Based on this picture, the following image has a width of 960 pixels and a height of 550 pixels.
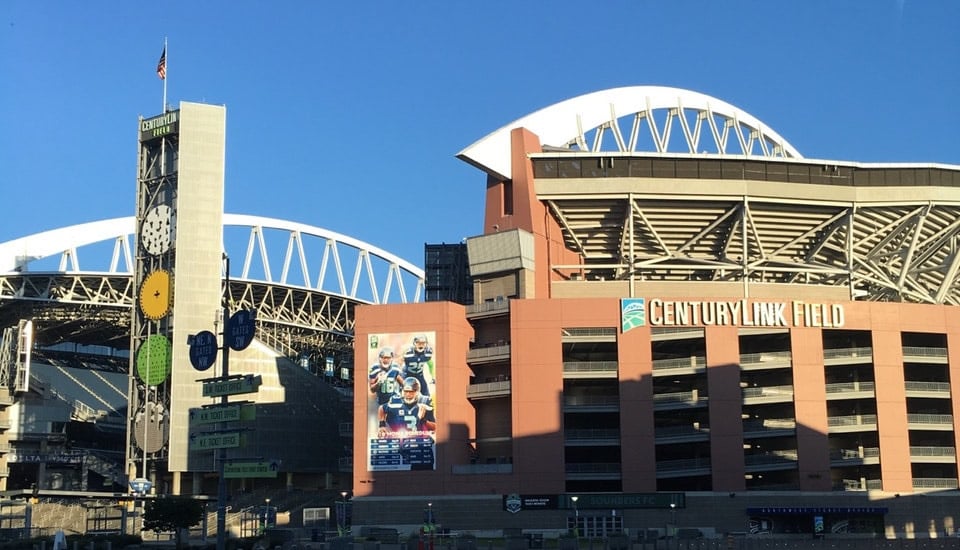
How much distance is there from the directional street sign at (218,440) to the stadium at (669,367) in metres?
39.1

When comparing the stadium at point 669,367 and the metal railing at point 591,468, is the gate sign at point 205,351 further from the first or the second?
the metal railing at point 591,468

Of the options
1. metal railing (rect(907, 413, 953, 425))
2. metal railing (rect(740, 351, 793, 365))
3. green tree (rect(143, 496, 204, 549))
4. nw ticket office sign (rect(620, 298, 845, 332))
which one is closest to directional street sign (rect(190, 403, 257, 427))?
green tree (rect(143, 496, 204, 549))

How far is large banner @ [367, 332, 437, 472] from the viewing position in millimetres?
92375

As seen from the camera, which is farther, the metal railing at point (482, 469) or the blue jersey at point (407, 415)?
the blue jersey at point (407, 415)

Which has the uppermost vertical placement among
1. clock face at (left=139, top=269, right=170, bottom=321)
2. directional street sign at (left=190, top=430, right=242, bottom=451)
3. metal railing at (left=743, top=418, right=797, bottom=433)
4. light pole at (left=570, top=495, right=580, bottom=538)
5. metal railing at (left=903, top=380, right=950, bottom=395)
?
clock face at (left=139, top=269, right=170, bottom=321)

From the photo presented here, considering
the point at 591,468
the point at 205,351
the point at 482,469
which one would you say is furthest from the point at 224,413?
the point at 591,468

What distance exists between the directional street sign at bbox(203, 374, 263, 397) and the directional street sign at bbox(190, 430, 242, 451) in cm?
176

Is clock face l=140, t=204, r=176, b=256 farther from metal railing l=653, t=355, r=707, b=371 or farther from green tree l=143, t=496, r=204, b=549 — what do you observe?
metal railing l=653, t=355, r=707, b=371

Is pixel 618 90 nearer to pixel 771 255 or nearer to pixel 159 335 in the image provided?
pixel 771 255

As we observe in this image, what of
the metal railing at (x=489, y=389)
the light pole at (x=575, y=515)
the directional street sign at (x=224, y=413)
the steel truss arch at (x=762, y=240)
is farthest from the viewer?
the steel truss arch at (x=762, y=240)

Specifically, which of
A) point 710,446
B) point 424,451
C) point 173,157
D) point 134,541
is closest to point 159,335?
point 173,157

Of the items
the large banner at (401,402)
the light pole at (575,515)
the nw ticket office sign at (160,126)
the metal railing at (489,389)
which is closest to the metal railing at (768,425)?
the light pole at (575,515)

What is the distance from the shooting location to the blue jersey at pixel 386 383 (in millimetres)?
93562

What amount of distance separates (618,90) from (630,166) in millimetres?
16708
